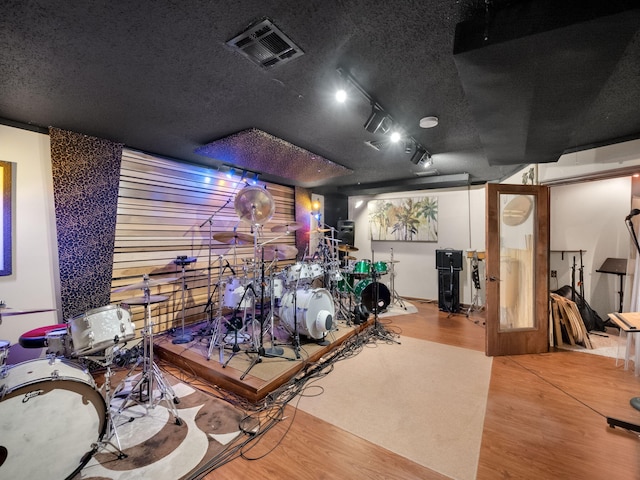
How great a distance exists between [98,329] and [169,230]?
2471mm

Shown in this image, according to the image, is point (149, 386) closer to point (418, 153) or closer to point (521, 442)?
point (521, 442)

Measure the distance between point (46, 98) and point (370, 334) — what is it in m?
4.55

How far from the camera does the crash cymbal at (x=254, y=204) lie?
3365 millimetres

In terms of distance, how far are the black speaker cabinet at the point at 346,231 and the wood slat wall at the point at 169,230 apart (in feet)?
8.52

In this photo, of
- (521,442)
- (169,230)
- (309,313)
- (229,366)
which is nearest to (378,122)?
(309,313)

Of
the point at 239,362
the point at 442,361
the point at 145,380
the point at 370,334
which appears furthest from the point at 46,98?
the point at 442,361

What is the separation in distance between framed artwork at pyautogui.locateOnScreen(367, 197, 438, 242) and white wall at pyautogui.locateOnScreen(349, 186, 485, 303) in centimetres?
11

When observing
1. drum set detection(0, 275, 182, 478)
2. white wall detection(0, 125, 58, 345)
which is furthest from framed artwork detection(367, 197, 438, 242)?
white wall detection(0, 125, 58, 345)

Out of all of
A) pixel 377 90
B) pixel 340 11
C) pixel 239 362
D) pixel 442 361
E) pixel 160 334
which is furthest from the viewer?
pixel 160 334

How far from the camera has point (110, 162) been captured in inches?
130

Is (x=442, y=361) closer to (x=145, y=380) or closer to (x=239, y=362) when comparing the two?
(x=239, y=362)

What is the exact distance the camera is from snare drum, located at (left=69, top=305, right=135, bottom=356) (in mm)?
1807

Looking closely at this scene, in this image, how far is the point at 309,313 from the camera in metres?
3.33

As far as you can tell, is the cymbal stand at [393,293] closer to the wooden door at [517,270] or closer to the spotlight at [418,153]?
the wooden door at [517,270]
